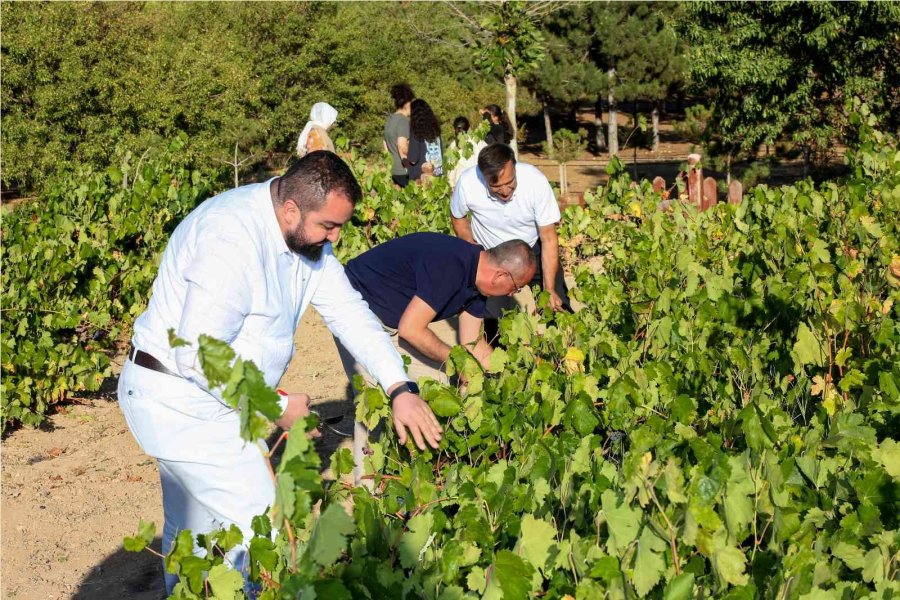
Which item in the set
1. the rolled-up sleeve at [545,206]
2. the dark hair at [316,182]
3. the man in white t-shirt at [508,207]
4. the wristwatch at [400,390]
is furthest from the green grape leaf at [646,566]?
Answer: the rolled-up sleeve at [545,206]

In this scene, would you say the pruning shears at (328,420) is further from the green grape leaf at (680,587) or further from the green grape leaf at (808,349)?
the green grape leaf at (808,349)

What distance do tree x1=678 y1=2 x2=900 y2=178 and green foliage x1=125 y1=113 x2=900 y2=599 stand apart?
1225 cm

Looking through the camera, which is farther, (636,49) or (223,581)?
(636,49)

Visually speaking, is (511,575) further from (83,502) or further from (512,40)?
(512,40)

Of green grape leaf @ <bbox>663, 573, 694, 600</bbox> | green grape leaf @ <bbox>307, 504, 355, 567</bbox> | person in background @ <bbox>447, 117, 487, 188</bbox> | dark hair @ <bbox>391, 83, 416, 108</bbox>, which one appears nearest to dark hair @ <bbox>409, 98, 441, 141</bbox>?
dark hair @ <bbox>391, 83, 416, 108</bbox>

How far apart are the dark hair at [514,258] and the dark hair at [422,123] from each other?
608cm

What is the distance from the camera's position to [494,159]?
5.82m

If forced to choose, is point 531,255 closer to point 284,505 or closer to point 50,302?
point 284,505

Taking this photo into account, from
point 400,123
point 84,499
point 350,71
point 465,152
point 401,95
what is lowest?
point 350,71

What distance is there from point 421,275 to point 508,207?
1842 mm

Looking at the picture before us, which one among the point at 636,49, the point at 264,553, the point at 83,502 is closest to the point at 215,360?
the point at 264,553

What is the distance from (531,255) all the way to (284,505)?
9.64ft

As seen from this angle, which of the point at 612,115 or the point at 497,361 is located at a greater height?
the point at 497,361

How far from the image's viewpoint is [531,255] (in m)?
4.50
